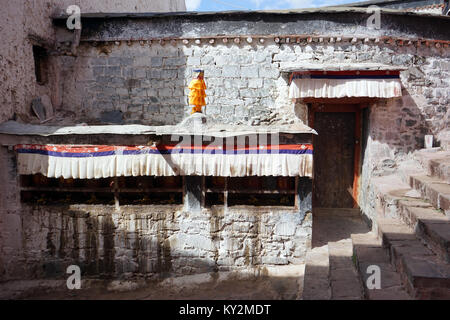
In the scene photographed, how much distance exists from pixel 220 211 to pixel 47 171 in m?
3.98

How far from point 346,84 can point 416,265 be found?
16.8 feet

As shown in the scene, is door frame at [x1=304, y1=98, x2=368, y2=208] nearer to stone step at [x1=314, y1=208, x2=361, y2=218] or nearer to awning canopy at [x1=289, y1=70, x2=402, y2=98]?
stone step at [x1=314, y1=208, x2=361, y2=218]

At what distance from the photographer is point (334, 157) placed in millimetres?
9781

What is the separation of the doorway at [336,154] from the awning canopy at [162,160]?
3217 mm

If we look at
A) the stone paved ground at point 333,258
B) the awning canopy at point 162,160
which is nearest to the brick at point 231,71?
the awning canopy at point 162,160

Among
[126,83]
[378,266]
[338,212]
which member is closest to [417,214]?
[378,266]

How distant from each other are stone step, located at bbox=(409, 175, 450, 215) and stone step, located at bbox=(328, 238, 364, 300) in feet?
6.07

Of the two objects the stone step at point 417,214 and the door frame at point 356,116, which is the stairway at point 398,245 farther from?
the door frame at point 356,116

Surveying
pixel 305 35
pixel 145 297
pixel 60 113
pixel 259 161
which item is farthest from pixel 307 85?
pixel 60 113

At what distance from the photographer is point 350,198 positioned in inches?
383

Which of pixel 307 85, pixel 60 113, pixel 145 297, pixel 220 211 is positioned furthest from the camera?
pixel 60 113

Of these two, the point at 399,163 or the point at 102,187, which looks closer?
the point at 102,187

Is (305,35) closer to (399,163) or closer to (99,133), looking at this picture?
(399,163)

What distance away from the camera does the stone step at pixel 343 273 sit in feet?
16.8
